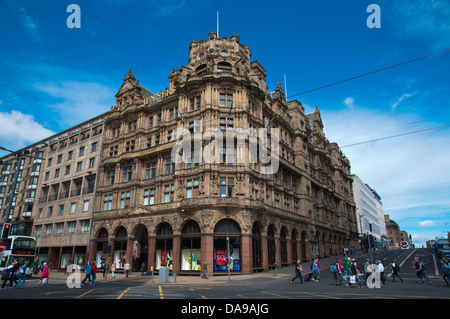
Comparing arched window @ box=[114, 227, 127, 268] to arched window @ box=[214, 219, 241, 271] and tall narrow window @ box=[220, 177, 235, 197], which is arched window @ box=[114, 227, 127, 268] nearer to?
arched window @ box=[214, 219, 241, 271]

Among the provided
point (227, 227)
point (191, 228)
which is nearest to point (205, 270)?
point (227, 227)

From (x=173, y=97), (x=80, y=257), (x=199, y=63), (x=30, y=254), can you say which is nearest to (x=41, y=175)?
(x=80, y=257)

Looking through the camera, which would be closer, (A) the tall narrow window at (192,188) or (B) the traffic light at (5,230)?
(B) the traffic light at (5,230)

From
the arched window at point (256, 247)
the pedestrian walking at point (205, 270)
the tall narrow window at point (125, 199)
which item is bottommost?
the pedestrian walking at point (205, 270)

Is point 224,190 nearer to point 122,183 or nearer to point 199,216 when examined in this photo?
point 199,216

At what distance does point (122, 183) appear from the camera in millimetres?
44438

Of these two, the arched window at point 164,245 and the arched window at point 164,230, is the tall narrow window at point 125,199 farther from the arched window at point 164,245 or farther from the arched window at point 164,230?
the arched window at point 164,245

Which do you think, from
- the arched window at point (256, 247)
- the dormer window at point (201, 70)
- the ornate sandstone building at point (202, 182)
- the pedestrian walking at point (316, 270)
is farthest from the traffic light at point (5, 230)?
the dormer window at point (201, 70)

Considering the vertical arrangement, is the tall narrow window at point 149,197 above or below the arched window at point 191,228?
above

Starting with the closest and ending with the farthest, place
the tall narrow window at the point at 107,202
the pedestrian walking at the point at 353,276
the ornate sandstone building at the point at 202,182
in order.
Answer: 1. the pedestrian walking at the point at 353,276
2. the ornate sandstone building at the point at 202,182
3. the tall narrow window at the point at 107,202

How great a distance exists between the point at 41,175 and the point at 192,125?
41.1 meters

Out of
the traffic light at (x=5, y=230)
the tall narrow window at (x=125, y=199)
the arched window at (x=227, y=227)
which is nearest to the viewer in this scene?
the traffic light at (x=5, y=230)

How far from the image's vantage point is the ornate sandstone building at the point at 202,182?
34000 mm

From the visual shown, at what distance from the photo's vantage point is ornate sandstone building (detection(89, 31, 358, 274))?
112 ft
